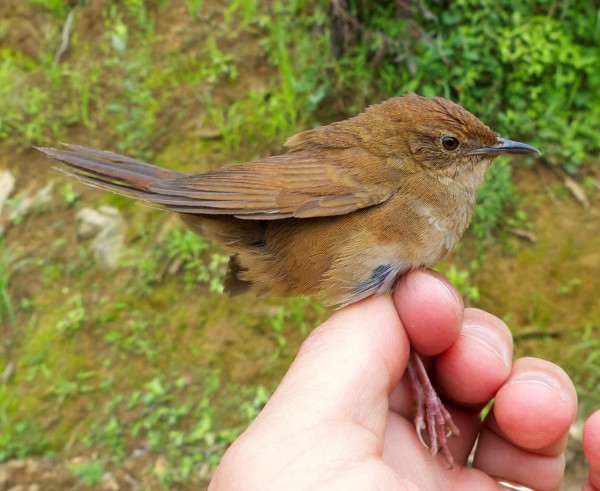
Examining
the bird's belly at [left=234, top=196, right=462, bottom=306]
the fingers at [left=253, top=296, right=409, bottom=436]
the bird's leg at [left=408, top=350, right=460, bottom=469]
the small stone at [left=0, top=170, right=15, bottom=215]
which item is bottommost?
the small stone at [left=0, top=170, right=15, bottom=215]

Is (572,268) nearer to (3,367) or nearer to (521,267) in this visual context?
(521,267)

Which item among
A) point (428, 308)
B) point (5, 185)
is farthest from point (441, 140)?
Result: point (5, 185)

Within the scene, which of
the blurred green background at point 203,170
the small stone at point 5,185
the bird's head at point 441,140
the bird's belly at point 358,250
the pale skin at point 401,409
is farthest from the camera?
the small stone at point 5,185

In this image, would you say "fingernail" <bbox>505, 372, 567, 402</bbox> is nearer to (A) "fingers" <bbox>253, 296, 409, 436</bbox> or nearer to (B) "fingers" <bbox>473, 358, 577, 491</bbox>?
(B) "fingers" <bbox>473, 358, 577, 491</bbox>

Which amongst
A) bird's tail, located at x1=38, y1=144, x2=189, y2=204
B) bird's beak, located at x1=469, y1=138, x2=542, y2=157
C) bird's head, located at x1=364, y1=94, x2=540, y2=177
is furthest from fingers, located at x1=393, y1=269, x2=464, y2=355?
bird's tail, located at x1=38, y1=144, x2=189, y2=204

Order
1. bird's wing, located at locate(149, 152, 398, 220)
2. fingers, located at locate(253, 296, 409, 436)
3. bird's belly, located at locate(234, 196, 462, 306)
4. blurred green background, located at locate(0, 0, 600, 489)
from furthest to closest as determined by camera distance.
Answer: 1. blurred green background, located at locate(0, 0, 600, 489)
2. bird's wing, located at locate(149, 152, 398, 220)
3. bird's belly, located at locate(234, 196, 462, 306)
4. fingers, located at locate(253, 296, 409, 436)

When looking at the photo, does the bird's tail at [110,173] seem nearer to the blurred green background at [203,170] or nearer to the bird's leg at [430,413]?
the bird's leg at [430,413]

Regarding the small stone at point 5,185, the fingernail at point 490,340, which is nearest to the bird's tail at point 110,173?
the fingernail at point 490,340
